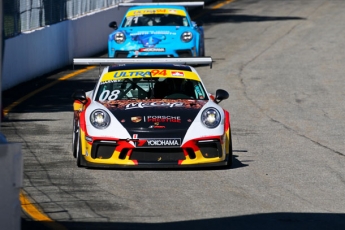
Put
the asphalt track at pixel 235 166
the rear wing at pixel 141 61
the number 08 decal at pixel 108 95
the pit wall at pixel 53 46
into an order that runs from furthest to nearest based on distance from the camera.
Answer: the pit wall at pixel 53 46
the rear wing at pixel 141 61
the number 08 decal at pixel 108 95
the asphalt track at pixel 235 166

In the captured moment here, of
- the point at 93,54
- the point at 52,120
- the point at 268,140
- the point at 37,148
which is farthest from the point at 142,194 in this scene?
the point at 93,54

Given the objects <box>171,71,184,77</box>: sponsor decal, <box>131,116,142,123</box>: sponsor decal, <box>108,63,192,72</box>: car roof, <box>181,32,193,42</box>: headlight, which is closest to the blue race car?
<box>181,32,193,42</box>: headlight

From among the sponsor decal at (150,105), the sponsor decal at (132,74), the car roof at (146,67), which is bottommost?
the sponsor decal at (150,105)

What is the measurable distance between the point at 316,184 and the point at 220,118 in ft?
4.91

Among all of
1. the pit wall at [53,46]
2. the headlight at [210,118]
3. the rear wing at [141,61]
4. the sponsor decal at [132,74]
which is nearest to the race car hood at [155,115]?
the headlight at [210,118]

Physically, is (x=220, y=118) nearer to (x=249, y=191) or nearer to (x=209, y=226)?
(x=249, y=191)

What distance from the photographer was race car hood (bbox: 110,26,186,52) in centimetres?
2108

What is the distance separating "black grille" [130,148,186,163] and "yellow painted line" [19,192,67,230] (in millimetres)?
1830

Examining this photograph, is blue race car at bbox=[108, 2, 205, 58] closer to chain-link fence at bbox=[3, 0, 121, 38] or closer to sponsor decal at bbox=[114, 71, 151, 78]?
chain-link fence at bbox=[3, 0, 121, 38]

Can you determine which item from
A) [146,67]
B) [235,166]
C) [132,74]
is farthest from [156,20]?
[235,166]

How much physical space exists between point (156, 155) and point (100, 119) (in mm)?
793

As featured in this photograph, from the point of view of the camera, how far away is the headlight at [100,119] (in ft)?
35.6

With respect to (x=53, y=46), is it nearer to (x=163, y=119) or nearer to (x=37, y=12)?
(x=37, y=12)

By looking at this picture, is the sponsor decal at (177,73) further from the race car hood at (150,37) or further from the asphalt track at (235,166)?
the race car hood at (150,37)
